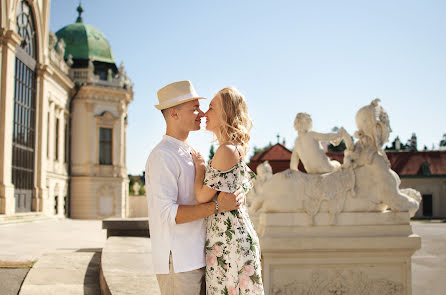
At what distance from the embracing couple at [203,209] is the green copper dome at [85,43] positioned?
37946mm

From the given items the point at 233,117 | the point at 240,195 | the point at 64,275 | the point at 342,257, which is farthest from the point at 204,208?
the point at 342,257

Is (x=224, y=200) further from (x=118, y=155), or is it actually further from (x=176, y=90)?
(x=118, y=155)

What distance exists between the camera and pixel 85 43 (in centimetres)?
3950

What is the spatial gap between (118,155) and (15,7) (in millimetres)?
17465

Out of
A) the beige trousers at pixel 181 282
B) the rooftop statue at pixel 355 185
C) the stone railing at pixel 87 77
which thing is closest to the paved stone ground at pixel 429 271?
the rooftop statue at pixel 355 185

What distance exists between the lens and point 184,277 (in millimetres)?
2639

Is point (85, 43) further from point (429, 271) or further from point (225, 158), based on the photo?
point (225, 158)

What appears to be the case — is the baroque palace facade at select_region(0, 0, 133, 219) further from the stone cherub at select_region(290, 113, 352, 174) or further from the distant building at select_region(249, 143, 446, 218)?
the stone cherub at select_region(290, 113, 352, 174)

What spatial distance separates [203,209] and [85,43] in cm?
3948

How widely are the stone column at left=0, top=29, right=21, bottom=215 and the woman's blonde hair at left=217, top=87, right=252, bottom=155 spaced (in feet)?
64.8

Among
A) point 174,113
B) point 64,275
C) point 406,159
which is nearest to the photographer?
point 174,113

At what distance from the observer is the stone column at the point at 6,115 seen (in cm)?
2056

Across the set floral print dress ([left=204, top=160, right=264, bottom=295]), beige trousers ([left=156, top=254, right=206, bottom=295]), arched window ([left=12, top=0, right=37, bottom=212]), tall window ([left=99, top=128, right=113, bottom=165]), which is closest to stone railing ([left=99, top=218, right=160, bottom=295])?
beige trousers ([left=156, top=254, right=206, bottom=295])

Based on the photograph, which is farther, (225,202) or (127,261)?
(127,261)
